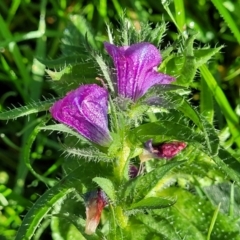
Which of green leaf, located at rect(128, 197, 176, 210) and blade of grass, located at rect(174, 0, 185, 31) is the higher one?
blade of grass, located at rect(174, 0, 185, 31)

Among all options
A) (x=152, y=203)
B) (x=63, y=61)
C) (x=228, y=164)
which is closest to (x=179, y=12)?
(x=63, y=61)

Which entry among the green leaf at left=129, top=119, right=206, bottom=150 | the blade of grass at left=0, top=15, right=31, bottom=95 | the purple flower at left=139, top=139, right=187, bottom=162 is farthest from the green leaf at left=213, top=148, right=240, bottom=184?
the blade of grass at left=0, top=15, right=31, bottom=95

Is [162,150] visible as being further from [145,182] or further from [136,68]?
[136,68]

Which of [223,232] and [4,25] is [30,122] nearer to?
[4,25]

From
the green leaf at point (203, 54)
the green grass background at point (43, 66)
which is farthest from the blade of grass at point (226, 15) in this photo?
the green leaf at point (203, 54)

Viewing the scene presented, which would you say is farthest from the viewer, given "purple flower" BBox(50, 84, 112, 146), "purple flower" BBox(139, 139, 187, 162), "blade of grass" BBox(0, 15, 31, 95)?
"blade of grass" BBox(0, 15, 31, 95)

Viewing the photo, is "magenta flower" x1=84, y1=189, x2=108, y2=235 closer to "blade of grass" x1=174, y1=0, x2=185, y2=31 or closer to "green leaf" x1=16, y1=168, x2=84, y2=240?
"green leaf" x1=16, y1=168, x2=84, y2=240

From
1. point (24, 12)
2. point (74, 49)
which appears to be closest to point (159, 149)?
point (74, 49)
